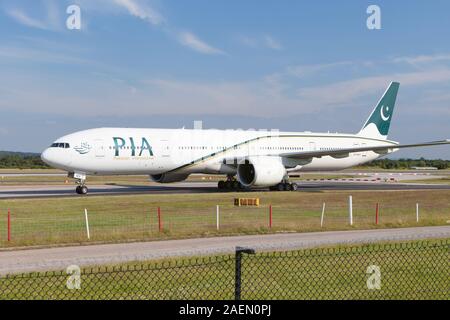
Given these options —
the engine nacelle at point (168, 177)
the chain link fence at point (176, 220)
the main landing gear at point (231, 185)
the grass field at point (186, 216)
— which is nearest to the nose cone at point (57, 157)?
the grass field at point (186, 216)

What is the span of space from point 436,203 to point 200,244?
23909 mm

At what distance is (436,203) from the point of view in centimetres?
3853

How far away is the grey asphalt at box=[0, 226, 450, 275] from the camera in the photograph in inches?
610

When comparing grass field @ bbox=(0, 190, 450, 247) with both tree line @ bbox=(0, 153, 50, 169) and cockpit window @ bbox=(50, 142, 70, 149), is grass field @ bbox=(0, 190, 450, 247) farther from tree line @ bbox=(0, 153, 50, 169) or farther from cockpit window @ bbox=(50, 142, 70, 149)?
tree line @ bbox=(0, 153, 50, 169)

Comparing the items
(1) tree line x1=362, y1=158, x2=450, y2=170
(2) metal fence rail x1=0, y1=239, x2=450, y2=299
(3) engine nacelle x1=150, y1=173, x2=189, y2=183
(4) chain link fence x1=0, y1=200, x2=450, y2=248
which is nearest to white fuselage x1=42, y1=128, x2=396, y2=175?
(3) engine nacelle x1=150, y1=173, x2=189, y2=183

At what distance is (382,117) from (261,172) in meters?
19.7

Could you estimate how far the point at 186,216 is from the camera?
28.6m

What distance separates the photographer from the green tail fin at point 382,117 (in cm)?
5896

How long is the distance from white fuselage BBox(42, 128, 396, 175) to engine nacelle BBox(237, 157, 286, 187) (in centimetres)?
154

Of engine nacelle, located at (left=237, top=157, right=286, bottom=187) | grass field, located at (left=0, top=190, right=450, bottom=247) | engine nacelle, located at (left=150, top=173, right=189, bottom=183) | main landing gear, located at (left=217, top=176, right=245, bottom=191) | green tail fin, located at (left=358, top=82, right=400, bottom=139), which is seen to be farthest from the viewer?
green tail fin, located at (left=358, top=82, right=400, bottom=139)

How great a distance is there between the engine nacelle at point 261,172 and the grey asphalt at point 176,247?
22232 mm
